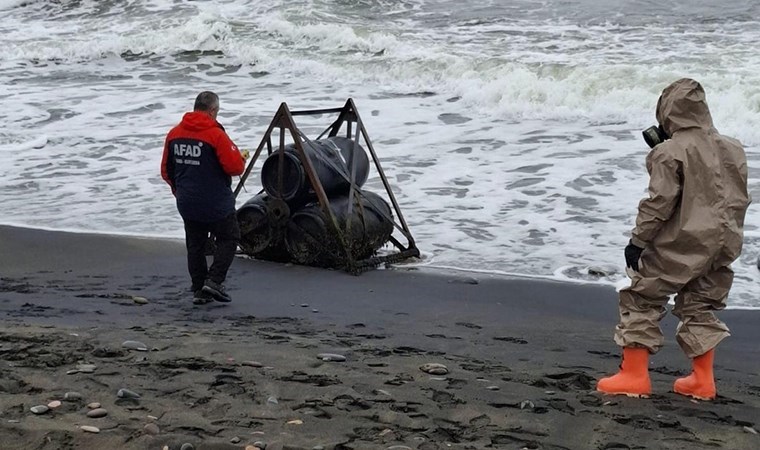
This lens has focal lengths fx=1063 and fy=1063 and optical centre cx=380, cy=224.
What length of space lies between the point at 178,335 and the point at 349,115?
346 centimetres

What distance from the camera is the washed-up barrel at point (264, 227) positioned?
8156 mm

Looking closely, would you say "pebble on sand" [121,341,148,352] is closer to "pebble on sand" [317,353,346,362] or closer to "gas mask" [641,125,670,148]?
"pebble on sand" [317,353,346,362]

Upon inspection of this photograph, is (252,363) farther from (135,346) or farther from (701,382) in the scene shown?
(701,382)

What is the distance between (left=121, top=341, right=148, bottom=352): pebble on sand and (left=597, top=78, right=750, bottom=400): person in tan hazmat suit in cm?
223

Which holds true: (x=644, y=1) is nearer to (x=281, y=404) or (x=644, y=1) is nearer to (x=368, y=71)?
(x=368, y=71)

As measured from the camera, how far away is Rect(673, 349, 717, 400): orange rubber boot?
197 inches

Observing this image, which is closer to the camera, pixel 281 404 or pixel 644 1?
pixel 281 404

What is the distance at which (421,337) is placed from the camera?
6.18m

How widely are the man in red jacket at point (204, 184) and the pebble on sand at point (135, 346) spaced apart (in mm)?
1663

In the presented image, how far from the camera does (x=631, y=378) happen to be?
500 cm

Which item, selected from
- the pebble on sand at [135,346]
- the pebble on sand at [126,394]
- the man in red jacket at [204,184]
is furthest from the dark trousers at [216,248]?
the pebble on sand at [126,394]

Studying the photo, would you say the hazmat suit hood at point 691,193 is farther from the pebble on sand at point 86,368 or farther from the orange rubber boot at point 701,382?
the pebble on sand at point 86,368

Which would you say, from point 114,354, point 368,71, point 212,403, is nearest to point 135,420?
point 212,403

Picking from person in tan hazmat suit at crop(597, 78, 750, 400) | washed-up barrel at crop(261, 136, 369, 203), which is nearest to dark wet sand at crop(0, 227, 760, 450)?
person in tan hazmat suit at crop(597, 78, 750, 400)
